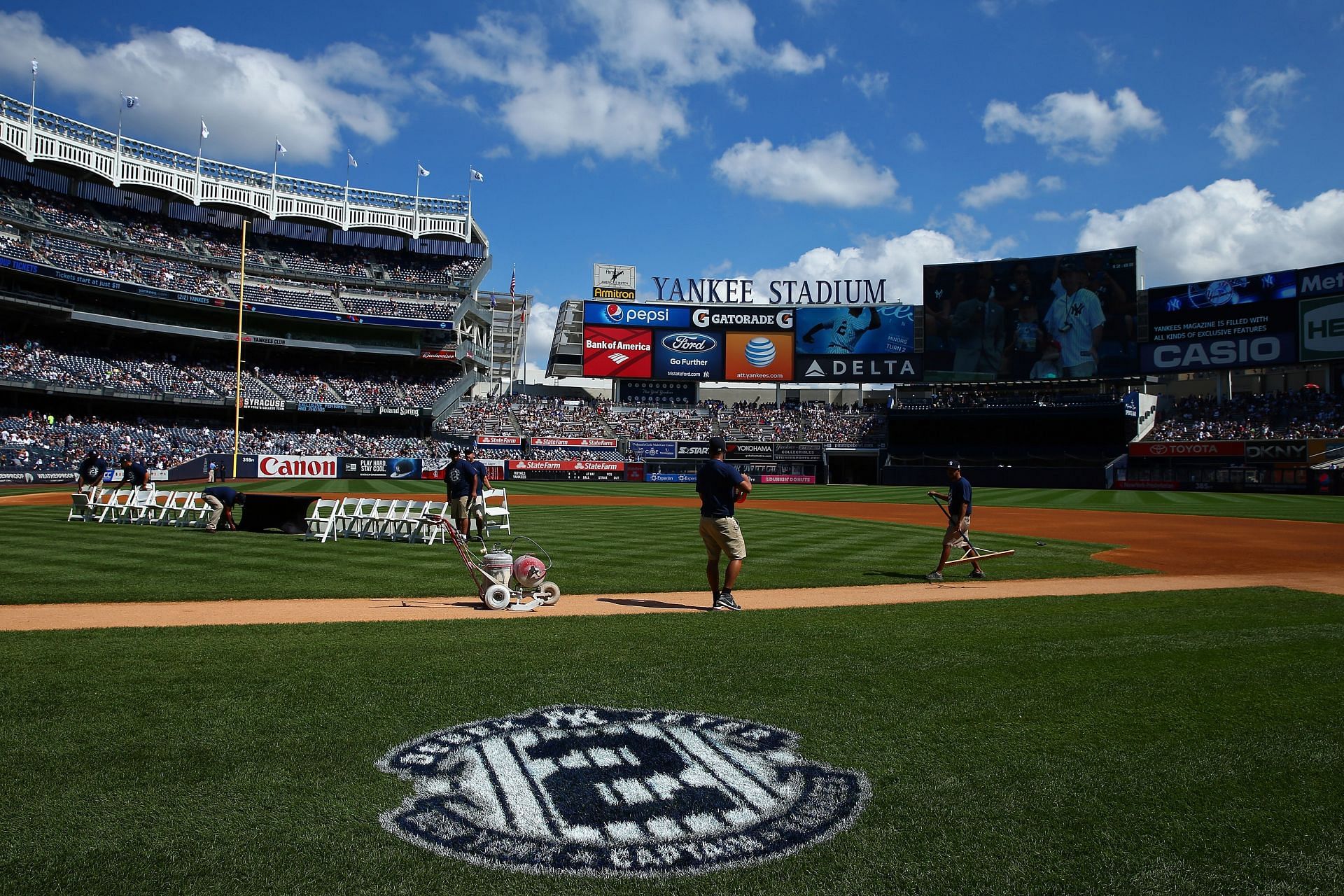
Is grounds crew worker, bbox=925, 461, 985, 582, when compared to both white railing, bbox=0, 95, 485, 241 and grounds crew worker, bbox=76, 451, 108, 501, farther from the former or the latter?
white railing, bbox=0, 95, 485, 241

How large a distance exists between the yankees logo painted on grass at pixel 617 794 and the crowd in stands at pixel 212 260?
58944 millimetres

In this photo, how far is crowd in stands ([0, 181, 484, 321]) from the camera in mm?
52844

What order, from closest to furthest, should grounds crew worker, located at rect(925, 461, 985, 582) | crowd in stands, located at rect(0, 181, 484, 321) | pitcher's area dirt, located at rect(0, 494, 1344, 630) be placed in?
pitcher's area dirt, located at rect(0, 494, 1344, 630), grounds crew worker, located at rect(925, 461, 985, 582), crowd in stands, located at rect(0, 181, 484, 321)

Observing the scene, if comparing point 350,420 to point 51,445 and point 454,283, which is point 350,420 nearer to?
point 454,283

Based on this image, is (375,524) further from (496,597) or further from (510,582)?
(496,597)

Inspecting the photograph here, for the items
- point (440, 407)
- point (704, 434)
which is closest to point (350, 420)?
point (440, 407)

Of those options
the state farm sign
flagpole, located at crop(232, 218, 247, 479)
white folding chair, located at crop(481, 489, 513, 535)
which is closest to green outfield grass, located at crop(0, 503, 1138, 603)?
white folding chair, located at crop(481, 489, 513, 535)

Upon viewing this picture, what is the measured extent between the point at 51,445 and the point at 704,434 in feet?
137

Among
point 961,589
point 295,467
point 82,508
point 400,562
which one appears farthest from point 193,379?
point 961,589

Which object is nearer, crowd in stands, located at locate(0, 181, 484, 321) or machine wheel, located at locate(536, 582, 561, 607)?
machine wheel, located at locate(536, 582, 561, 607)

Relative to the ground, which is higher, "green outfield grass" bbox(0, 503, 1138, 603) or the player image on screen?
the player image on screen

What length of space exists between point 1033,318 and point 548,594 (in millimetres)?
57794

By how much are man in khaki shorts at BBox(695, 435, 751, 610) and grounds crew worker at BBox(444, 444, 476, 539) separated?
705cm

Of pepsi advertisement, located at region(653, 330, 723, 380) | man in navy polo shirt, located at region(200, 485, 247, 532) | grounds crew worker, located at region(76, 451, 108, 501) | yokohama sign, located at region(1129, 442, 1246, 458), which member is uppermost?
pepsi advertisement, located at region(653, 330, 723, 380)
